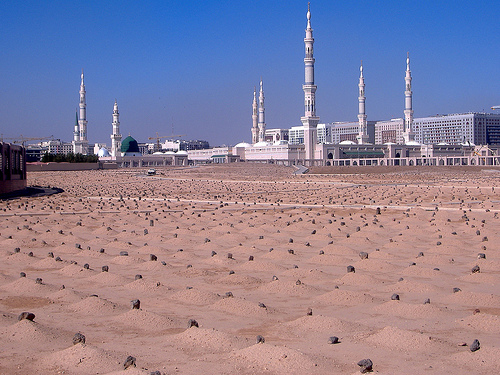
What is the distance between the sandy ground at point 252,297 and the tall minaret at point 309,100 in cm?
7892

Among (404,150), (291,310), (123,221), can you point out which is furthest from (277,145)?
(291,310)

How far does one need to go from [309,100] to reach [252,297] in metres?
88.4

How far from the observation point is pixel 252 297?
234 inches

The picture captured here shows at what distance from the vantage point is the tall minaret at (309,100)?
3452 inches

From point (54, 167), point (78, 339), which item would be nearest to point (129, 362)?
point (78, 339)

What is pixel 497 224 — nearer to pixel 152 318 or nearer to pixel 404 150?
pixel 152 318

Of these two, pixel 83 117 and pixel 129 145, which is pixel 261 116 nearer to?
pixel 129 145

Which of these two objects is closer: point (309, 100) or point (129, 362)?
point (129, 362)

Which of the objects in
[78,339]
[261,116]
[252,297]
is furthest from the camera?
[261,116]

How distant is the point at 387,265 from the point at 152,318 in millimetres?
3674

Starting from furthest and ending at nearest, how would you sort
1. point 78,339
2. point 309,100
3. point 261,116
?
1. point 261,116
2. point 309,100
3. point 78,339

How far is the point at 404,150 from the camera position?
4446 inches

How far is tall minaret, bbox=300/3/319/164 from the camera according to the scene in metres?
87.7

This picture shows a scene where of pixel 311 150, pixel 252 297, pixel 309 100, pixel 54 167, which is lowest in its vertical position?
pixel 252 297
